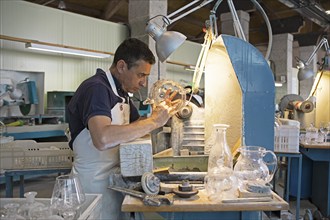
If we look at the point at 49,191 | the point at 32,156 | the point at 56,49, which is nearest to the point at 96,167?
the point at 32,156

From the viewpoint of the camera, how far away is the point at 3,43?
412 centimetres

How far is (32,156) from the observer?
6.59 ft

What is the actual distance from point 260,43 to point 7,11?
22.2 ft

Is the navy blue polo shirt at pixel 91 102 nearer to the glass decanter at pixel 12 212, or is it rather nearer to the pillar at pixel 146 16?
the glass decanter at pixel 12 212

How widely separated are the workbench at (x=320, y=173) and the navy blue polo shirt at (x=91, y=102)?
2042mm

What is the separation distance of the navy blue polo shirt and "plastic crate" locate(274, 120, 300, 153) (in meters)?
1.62

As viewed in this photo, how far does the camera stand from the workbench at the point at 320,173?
2648 mm

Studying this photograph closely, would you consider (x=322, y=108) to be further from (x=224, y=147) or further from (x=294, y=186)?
(x=224, y=147)

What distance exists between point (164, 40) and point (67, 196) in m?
0.78

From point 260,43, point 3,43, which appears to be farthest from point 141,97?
point 260,43

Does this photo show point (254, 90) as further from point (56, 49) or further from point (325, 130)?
point (56, 49)

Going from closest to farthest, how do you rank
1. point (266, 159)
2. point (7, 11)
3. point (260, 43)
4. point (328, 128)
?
point (266, 159), point (328, 128), point (7, 11), point (260, 43)

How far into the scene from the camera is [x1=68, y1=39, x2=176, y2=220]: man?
3.90ft

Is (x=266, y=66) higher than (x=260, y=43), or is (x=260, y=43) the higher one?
(x=260, y=43)
